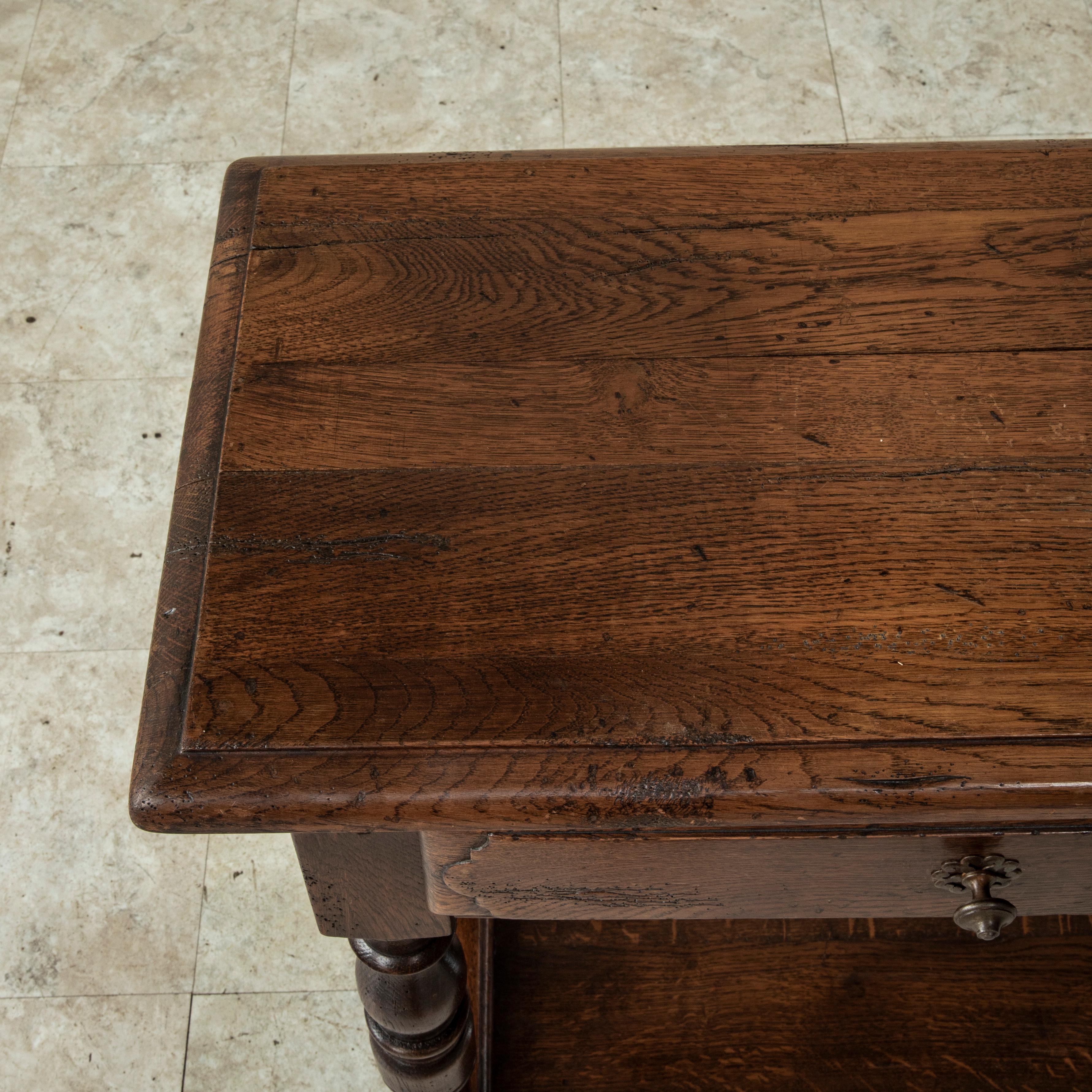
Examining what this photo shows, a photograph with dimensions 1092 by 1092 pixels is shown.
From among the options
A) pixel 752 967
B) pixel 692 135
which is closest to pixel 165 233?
pixel 692 135

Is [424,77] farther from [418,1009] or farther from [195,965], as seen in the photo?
[418,1009]

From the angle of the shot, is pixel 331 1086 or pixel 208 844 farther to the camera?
pixel 208 844

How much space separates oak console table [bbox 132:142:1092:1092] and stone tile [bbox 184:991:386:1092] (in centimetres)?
30

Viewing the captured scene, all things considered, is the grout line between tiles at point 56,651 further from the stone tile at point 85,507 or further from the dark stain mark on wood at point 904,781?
the dark stain mark on wood at point 904,781

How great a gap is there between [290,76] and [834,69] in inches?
42.1

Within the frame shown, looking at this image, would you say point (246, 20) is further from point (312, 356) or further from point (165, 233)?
point (312, 356)

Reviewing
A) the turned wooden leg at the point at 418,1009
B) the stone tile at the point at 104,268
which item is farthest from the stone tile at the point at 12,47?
the turned wooden leg at the point at 418,1009

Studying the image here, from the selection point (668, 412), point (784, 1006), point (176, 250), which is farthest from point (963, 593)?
point (176, 250)

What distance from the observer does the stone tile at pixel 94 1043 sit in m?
1.35

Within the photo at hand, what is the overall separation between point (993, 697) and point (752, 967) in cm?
70

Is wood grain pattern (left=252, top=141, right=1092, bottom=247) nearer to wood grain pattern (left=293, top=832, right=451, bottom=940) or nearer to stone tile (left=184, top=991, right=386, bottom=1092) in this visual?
wood grain pattern (left=293, top=832, right=451, bottom=940)

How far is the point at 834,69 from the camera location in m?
2.14

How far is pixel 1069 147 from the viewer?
1.00m

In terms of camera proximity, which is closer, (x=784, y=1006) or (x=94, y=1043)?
(x=784, y=1006)
